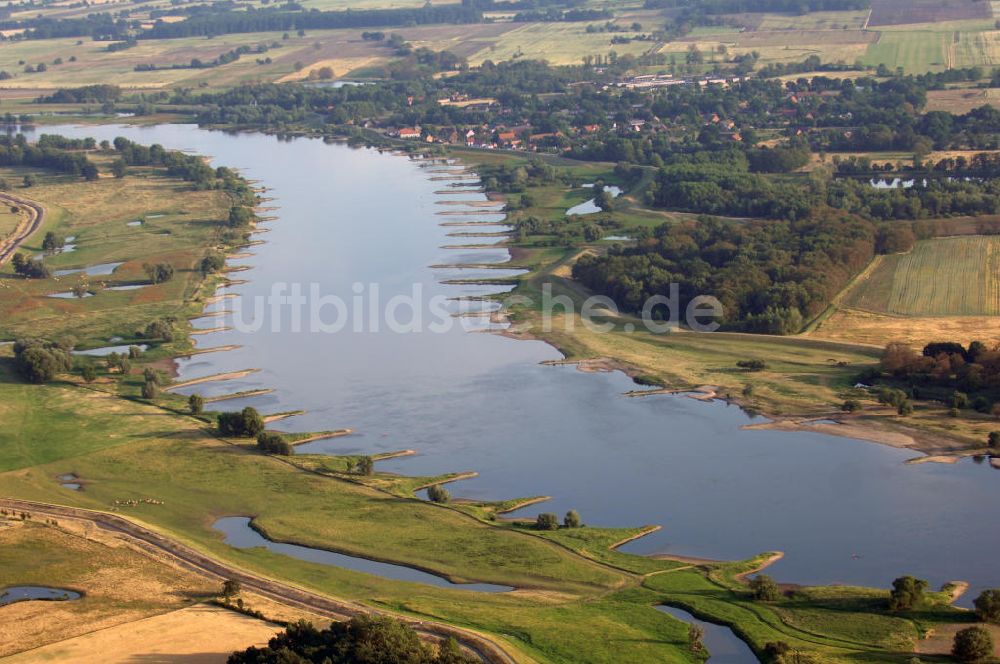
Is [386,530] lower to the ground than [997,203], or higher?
lower

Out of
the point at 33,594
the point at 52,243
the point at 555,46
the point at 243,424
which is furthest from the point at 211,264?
the point at 555,46

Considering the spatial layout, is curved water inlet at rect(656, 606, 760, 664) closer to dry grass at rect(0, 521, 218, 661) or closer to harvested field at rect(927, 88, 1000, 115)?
dry grass at rect(0, 521, 218, 661)

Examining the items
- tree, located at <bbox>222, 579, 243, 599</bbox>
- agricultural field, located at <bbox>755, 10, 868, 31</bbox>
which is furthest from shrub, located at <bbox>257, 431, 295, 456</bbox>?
agricultural field, located at <bbox>755, 10, 868, 31</bbox>

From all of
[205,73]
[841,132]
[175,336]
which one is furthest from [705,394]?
[205,73]

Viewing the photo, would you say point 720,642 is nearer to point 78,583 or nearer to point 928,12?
point 78,583

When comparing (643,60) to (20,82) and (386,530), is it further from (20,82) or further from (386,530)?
(386,530)
